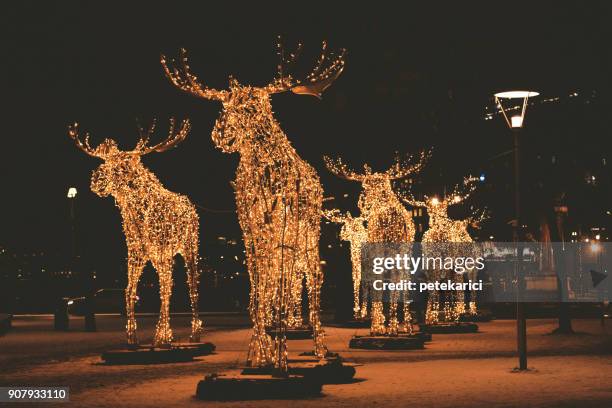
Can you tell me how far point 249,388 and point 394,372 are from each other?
4.54 metres

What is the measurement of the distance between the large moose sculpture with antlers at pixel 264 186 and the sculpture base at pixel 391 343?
28.6 feet

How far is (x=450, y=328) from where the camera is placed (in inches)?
1240

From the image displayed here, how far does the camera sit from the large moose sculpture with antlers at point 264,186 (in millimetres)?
15961

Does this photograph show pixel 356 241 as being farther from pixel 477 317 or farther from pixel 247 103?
pixel 247 103

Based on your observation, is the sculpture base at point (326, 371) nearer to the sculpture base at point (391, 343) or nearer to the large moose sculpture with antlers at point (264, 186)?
the large moose sculpture with antlers at point (264, 186)

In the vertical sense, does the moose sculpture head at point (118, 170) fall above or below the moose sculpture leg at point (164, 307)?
above

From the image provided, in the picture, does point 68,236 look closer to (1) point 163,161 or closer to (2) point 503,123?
(1) point 163,161

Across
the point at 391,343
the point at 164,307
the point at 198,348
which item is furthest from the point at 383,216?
A: the point at 164,307

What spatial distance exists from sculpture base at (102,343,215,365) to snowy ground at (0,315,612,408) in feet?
1.12

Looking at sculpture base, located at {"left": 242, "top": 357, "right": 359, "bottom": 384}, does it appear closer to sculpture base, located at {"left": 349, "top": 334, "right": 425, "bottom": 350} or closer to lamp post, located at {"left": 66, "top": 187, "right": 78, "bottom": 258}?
sculpture base, located at {"left": 349, "top": 334, "right": 425, "bottom": 350}

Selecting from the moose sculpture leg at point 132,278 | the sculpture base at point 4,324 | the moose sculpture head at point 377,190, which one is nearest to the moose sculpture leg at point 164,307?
the moose sculpture leg at point 132,278

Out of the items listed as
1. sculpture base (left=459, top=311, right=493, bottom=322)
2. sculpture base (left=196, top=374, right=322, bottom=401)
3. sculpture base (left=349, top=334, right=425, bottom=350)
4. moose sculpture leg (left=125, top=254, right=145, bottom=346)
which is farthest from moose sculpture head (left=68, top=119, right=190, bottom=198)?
sculpture base (left=459, top=311, right=493, bottom=322)

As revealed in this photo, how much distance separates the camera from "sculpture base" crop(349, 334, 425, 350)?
24.8 meters

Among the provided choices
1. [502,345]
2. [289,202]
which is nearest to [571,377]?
[289,202]
